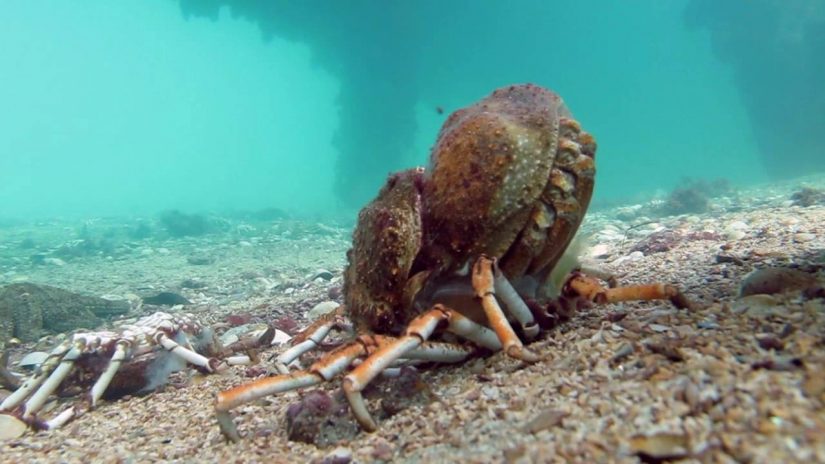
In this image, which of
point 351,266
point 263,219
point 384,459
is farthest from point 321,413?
point 263,219

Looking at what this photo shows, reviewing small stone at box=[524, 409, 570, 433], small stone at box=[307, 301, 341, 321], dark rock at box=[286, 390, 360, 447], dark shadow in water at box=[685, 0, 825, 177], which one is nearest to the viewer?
small stone at box=[524, 409, 570, 433]

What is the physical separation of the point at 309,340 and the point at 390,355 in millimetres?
1389

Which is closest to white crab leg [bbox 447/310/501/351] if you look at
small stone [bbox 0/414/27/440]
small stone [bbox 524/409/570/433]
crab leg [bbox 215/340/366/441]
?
crab leg [bbox 215/340/366/441]

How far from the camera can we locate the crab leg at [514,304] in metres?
2.86

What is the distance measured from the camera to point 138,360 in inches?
179

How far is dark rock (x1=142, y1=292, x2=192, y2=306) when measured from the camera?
37.8 ft

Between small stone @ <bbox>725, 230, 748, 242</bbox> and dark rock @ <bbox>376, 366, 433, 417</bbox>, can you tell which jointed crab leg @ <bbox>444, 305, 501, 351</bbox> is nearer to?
dark rock @ <bbox>376, 366, 433, 417</bbox>

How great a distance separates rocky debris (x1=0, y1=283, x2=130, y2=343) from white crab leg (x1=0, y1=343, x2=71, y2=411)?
509cm

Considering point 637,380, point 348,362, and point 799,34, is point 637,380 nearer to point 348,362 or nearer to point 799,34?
point 348,362

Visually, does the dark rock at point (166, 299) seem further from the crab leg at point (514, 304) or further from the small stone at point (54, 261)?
the small stone at point (54, 261)

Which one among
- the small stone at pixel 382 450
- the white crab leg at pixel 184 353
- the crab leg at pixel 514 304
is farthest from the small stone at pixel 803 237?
the white crab leg at pixel 184 353

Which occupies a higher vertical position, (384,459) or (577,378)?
(577,378)

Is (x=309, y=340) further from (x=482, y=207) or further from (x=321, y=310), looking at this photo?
(x=321, y=310)

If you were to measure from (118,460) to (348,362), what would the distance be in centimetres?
164
